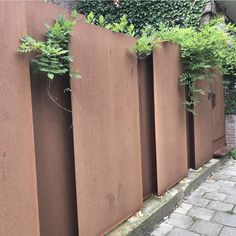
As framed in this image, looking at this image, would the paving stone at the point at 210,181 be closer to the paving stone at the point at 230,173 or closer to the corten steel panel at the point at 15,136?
the paving stone at the point at 230,173

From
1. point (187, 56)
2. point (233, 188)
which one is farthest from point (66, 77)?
point (233, 188)

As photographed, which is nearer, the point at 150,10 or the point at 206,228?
the point at 206,228

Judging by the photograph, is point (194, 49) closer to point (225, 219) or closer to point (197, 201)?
point (197, 201)

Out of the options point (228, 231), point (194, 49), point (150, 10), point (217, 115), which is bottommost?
point (228, 231)

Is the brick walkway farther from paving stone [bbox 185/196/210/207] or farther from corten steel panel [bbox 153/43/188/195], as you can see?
corten steel panel [bbox 153/43/188/195]

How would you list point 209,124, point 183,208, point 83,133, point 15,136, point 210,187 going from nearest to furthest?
point 15,136
point 83,133
point 183,208
point 210,187
point 209,124

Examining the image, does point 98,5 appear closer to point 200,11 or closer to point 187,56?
point 200,11

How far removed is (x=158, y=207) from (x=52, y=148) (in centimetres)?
150

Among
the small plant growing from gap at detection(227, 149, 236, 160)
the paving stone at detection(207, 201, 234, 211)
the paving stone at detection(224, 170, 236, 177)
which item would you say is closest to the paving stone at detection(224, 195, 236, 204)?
the paving stone at detection(207, 201, 234, 211)

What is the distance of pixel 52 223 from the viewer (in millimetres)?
2012

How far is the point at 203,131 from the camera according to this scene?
15.2ft

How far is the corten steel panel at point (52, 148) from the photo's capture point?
1901 millimetres

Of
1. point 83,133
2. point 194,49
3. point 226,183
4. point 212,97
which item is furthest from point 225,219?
point 212,97

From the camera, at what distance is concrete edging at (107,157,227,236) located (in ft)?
8.38
